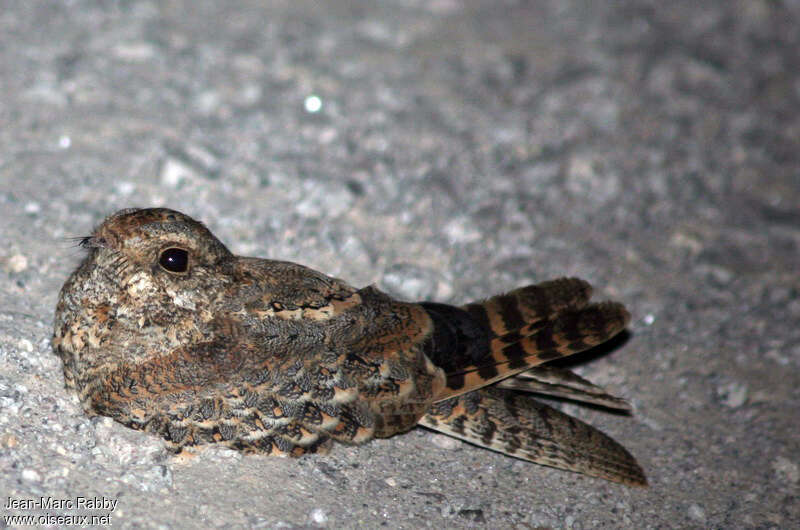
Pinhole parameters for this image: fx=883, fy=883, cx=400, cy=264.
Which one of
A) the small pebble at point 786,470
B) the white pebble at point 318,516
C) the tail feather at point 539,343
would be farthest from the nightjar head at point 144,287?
the small pebble at point 786,470

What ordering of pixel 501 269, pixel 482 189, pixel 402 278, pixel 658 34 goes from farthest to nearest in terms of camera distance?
1. pixel 658 34
2. pixel 482 189
3. pixel 501 269
4. pixel 402 278

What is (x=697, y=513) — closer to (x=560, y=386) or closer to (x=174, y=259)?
(x=560, y=386)

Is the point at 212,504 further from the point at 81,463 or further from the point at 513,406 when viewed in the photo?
the point at 513,406

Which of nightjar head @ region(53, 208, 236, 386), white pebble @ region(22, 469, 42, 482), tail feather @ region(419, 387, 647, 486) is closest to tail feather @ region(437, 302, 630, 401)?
tail feather @ region(419, 387, 647, 486)

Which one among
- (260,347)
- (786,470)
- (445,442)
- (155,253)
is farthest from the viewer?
(786,470)

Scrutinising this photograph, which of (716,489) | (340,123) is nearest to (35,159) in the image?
(340,123)

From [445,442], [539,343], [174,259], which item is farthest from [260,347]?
[539,343]
